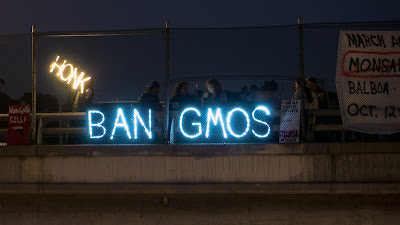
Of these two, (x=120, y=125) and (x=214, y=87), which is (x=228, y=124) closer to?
(x=214, y=87)

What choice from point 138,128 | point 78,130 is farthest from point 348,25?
point 78,130

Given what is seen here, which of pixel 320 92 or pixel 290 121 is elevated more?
pixel 320 92

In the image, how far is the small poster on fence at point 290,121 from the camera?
10.7m

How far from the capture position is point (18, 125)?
1138cm

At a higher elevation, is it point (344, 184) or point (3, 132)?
point (3, 132)

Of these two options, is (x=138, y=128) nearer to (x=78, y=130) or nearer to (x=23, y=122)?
(x=78, y=130)

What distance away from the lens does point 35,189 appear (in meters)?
10.5

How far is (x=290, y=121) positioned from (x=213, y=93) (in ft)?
5.10

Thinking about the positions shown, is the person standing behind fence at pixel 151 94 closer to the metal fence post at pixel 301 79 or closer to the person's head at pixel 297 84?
the person's head at pixel 297 84

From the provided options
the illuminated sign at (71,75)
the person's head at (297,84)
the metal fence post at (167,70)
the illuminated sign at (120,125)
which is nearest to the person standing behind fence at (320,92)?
the person's head at (297,84)

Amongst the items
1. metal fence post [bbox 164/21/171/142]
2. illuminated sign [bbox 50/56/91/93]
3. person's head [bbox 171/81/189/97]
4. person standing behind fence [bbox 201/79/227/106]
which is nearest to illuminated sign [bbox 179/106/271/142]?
metal fence post [bbox 164/21/171/142]

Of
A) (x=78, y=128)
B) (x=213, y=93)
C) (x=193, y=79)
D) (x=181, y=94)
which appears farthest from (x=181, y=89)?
(x=78, y=128)

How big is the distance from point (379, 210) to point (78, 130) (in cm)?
549

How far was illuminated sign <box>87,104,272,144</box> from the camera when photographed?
10.9 metres
